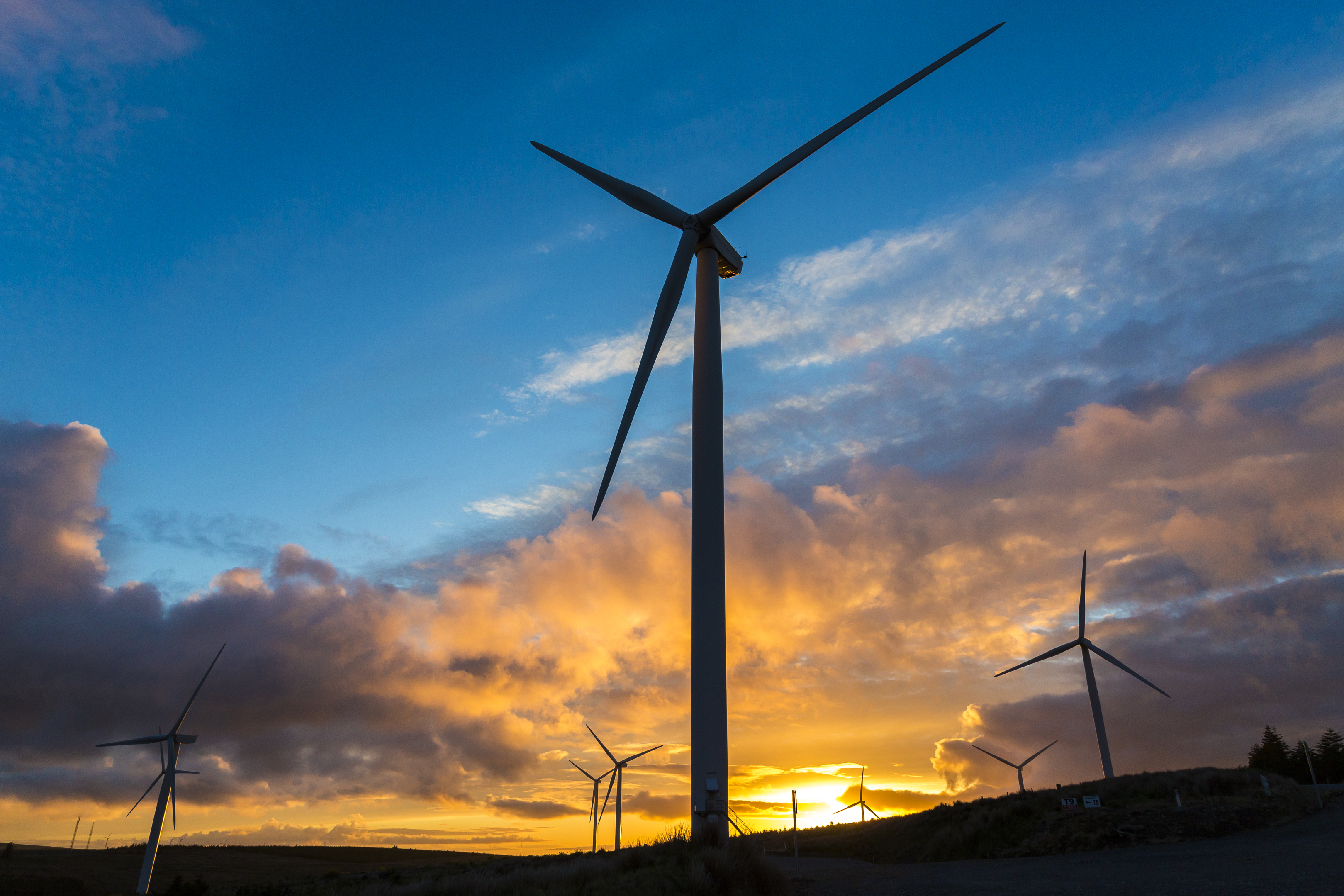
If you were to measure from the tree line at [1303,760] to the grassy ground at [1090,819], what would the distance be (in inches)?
2163

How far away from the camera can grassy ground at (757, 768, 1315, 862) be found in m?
32.3

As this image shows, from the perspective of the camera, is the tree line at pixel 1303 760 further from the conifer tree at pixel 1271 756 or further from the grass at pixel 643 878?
the grass at pixel 643 878

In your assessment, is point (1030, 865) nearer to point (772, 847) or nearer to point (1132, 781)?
point (1132, 781)

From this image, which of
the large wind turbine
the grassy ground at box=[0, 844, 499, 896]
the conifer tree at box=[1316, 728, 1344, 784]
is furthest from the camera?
the conifer tree at box=[1316, 728, 1344, 784]

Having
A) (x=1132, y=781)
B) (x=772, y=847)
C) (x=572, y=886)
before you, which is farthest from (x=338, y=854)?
(x=572, y=886)

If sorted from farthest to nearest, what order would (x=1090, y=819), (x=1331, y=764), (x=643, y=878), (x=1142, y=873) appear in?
(x=1331, y=764)
(x=1090, y=819)
(x=1142, y=873)
(x=643, y=878)

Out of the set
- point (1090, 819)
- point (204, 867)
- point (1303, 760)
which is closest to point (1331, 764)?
point (1303, 760)

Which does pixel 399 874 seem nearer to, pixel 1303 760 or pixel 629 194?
pixel 629 194

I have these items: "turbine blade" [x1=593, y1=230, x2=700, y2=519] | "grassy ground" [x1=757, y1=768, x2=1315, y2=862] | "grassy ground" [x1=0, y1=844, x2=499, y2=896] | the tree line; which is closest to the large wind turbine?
"turbine blade" [x1=593, y1=230, x2=700, y2=519]

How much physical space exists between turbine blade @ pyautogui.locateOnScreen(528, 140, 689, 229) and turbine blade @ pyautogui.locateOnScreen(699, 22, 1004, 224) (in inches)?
52.0

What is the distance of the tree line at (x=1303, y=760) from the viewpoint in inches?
3637

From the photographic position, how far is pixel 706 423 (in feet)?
84.0

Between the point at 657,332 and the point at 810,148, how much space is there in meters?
12.5

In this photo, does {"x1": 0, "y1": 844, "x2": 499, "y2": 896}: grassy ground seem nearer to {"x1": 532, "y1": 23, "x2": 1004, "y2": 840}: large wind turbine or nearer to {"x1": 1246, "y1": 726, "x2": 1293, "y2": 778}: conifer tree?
{"x1": 532, "y1": 23, "x2": 1004, "y2": 840}: large wind turbine
